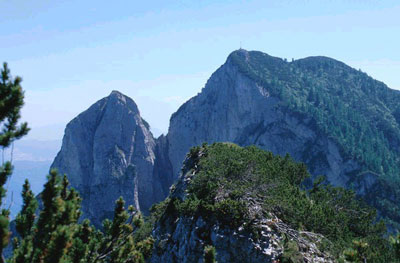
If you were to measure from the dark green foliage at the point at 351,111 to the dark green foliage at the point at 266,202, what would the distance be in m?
57.2

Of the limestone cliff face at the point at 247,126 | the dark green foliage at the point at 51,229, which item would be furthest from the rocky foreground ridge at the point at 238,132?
the dark green foliage at the point at 51,229

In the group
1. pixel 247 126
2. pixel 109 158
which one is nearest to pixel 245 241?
pixel 109 158

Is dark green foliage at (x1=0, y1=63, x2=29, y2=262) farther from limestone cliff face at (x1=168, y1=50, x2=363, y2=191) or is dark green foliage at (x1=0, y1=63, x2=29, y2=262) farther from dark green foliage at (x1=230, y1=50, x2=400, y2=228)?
limestone cliff face at (x1=168, y1=50, x2=363, y2=191)

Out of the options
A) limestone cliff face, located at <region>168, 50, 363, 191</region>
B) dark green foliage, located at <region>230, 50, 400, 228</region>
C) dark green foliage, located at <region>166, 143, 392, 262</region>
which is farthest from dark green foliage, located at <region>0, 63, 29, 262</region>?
Answer: limestone cliff face, located at <region>168, 50, 363, 191</region>

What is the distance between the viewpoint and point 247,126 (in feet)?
503

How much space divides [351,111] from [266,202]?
135 meters

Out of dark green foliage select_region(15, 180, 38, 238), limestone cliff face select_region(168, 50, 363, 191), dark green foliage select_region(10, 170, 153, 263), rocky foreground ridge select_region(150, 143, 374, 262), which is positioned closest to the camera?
dark green foliage select_region(10, 170, 153, 263)

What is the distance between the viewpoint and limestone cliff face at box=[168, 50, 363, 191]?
13012 cm

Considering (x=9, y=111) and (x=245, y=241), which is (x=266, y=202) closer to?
(x=245, y=241)

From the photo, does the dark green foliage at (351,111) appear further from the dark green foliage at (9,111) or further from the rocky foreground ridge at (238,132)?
the dark green foliage at (9,111)

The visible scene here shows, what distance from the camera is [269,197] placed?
3559 cm

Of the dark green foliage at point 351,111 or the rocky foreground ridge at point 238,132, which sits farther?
the rocky foreground ridge at point 238,132

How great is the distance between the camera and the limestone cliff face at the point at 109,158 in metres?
143

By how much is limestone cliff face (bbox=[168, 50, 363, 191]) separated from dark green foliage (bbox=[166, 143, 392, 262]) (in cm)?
8233
